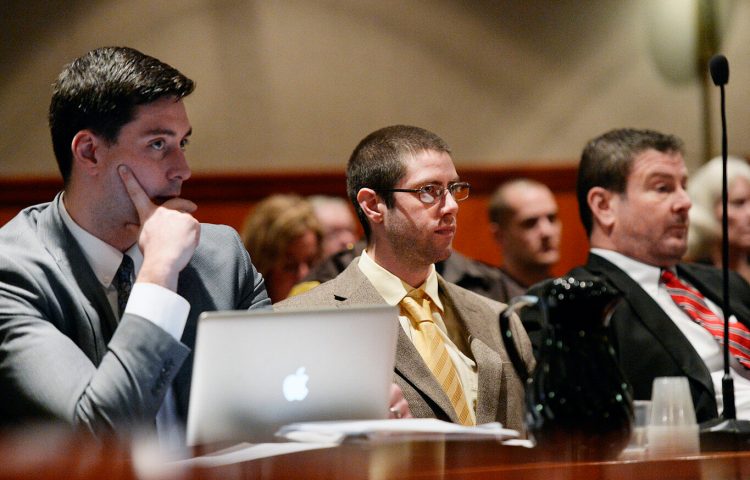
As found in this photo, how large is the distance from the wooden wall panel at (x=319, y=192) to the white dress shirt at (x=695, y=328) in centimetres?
220

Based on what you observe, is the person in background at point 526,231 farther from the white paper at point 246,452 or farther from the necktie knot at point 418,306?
the white paper at point 246,452

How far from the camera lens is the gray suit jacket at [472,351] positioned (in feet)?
7.86

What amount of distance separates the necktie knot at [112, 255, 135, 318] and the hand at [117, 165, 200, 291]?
11 cm

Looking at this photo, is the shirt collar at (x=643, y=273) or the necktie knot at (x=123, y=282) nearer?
the necktie knot at (x=123, y=282)

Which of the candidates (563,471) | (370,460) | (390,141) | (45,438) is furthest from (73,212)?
(563,471)

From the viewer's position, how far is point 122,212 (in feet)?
7.10

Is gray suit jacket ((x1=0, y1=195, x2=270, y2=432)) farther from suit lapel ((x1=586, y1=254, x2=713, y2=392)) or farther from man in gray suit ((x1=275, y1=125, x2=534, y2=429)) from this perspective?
suit lapel ((x1=586, y1=254, x2=713, y2=392))

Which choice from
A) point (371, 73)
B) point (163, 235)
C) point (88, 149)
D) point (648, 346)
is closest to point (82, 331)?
point (163, 235)

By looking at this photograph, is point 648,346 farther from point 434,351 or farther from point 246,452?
point 246,452

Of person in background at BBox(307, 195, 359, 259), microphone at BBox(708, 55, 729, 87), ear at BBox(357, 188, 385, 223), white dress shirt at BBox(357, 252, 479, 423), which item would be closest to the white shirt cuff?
white dress shirt at BBox(357, 252, 479, 423)

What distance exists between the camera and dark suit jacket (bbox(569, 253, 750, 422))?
2773mm

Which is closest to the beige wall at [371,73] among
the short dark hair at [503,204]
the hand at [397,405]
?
the short dark hair at [503,204]

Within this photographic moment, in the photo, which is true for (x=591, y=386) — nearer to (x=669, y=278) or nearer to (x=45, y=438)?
(x=45, y=438)

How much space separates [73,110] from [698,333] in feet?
6.11
